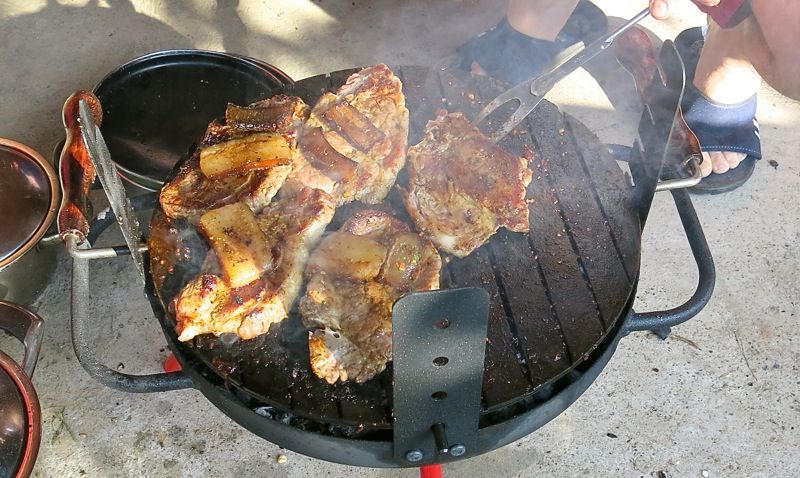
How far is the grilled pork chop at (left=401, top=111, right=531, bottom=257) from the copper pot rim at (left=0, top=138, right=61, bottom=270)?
72.3 inches

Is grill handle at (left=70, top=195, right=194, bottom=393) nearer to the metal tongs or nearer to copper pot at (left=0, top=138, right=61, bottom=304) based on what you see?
copper pot at (left=0, top=138, right=61, bottom=304)

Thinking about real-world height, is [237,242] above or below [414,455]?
above

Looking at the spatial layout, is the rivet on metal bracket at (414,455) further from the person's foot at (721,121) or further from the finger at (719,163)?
the finger at (719,163)

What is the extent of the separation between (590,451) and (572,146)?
1.50 metres

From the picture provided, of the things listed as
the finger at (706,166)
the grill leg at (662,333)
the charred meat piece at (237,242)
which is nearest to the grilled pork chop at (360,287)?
the charred meat piece at (237,242)

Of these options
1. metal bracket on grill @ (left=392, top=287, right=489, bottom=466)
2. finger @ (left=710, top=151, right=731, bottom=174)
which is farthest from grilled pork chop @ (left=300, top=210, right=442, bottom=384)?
finger @ (left=710, top=151, right=731, bottom=174)

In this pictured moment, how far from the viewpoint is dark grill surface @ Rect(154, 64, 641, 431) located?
207 cm

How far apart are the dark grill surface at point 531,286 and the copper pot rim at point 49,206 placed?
115cm

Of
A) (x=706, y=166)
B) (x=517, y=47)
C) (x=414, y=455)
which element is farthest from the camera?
(x=517, y=47)

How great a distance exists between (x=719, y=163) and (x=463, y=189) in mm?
2409

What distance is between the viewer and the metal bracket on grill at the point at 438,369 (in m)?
1.53

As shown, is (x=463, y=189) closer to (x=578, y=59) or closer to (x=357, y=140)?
(x=357, y=140)

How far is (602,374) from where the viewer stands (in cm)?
349

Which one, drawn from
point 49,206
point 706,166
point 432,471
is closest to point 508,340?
point 432,471
